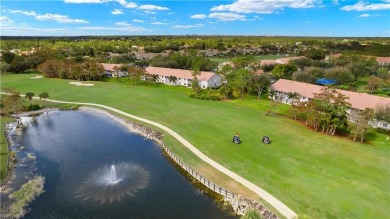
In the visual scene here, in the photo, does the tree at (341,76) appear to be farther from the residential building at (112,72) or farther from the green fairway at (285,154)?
the residential building at (112,72)

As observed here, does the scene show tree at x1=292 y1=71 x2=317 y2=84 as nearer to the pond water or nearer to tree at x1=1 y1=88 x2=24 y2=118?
the pond water

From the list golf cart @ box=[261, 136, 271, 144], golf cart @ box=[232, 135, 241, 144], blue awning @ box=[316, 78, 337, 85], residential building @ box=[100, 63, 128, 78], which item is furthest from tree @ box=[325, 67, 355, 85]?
residential building @ box=[100, 63, 128, 78]

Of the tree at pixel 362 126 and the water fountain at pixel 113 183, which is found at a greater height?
the tree at pixel 362 126

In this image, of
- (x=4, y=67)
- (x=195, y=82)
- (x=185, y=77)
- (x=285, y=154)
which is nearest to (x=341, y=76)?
(x=195, y=82)

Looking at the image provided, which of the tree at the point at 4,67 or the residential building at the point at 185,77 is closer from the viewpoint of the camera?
the residential building at the point at 185,77

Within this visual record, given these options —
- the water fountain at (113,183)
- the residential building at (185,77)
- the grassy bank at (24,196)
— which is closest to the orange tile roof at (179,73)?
the residential building at (185,77)

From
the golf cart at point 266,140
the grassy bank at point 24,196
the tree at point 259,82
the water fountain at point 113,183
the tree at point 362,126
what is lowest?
the water fountain at point 113,183

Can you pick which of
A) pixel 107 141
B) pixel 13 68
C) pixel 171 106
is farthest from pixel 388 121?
pixel 13 68
